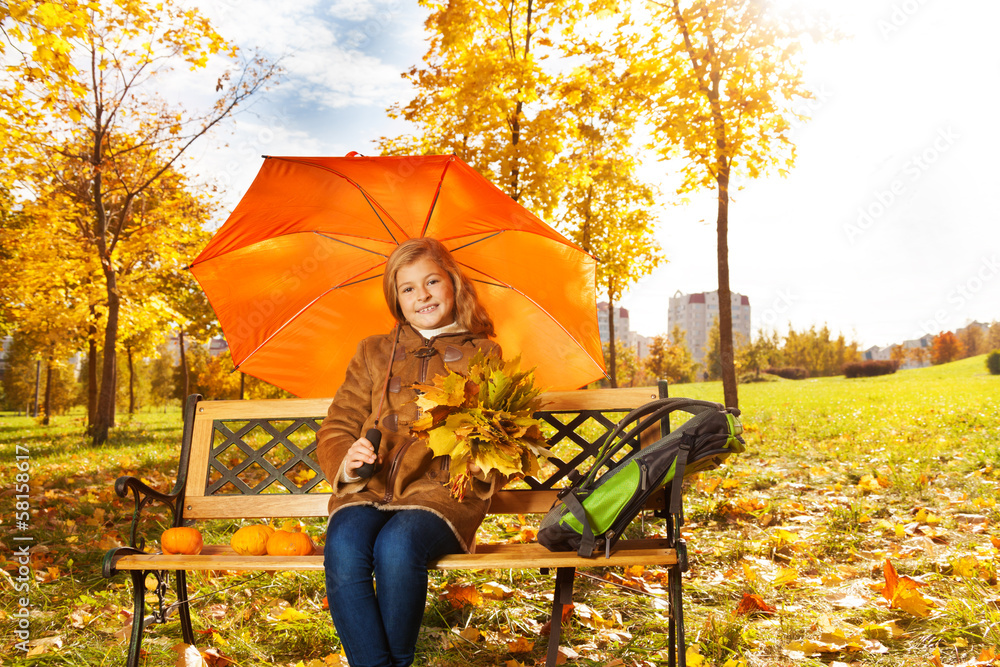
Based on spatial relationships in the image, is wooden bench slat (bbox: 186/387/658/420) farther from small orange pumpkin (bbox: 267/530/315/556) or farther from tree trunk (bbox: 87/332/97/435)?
tree trunk (bbox: 87/332/97/435)

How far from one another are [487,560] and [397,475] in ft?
1.78

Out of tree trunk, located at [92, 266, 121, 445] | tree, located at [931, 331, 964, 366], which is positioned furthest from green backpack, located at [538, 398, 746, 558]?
tree, located at [931, 331, 964, 366]

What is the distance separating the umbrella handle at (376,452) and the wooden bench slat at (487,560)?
1.24 feet

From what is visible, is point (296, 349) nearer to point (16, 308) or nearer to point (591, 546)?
point (591, 546)

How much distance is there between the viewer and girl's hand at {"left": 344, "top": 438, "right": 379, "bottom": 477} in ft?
8.18

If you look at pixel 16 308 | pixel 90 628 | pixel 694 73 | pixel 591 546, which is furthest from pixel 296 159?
pixel 16 308

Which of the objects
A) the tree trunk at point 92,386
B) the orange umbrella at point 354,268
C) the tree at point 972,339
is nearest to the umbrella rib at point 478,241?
the orange umbrella at point 354,268

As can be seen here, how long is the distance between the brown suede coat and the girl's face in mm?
103

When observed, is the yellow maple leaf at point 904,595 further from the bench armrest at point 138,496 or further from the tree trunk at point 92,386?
the tree trunk at point 92,386

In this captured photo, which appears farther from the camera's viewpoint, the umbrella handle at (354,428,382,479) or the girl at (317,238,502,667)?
the umbrella handle at (354,428,382,479)

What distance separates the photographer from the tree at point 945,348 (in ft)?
99.5

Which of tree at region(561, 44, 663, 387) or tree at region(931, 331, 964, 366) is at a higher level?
tree at region(561, 44, 663, 387)

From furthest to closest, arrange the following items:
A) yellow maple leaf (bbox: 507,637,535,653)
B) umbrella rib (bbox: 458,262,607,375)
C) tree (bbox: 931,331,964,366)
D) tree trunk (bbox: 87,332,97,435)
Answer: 1. tree (bbox: 931,331,964,366)
2. tree trunk (bbox: 87,332,97,435)
3. umbrella rib (bbox: 458,262,607,375)
4. yellow maple leaf (bbox: 507,637,535,653)

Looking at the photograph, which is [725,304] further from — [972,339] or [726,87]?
[972,339]
